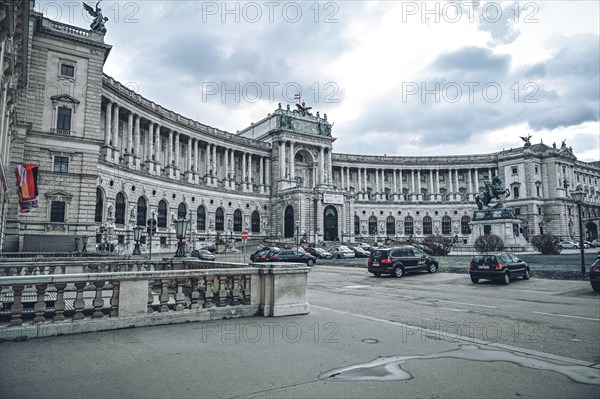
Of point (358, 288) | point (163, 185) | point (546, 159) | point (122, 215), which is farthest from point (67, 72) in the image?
point (546, 159)

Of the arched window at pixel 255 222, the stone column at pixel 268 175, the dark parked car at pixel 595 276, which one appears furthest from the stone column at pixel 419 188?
the dark parked car at pixel 595 276

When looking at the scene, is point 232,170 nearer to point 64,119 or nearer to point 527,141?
point 64,119

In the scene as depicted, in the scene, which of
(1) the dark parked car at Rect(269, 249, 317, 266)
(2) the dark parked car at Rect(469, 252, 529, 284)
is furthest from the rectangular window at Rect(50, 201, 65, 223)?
(2) the dark parked car at Rect(469, 252, 529, 284)

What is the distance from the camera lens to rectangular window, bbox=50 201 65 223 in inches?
1334

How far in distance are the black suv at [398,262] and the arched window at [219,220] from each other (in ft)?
143

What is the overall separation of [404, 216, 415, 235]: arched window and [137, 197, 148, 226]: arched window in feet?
192

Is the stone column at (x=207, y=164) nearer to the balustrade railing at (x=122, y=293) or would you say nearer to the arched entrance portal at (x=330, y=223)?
the arched entrance portal at (x=330, y=223)

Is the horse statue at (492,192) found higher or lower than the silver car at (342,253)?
higher

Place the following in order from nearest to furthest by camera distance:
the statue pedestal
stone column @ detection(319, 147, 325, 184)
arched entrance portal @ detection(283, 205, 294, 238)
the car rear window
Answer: the car rear window
the statue pedestal
arched entrance portal @ detection(283, 205, 294, 238)
stone column @ detection(319, 147, 325, 184)

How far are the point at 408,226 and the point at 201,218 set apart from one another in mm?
48919

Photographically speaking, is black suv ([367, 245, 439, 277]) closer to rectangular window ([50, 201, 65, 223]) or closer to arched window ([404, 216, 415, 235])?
rectangular window ([50, 201, 65, 223])

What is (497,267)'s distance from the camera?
20.4 metres

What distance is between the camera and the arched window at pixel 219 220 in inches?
2606

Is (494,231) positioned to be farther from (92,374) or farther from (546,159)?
(546,159)
